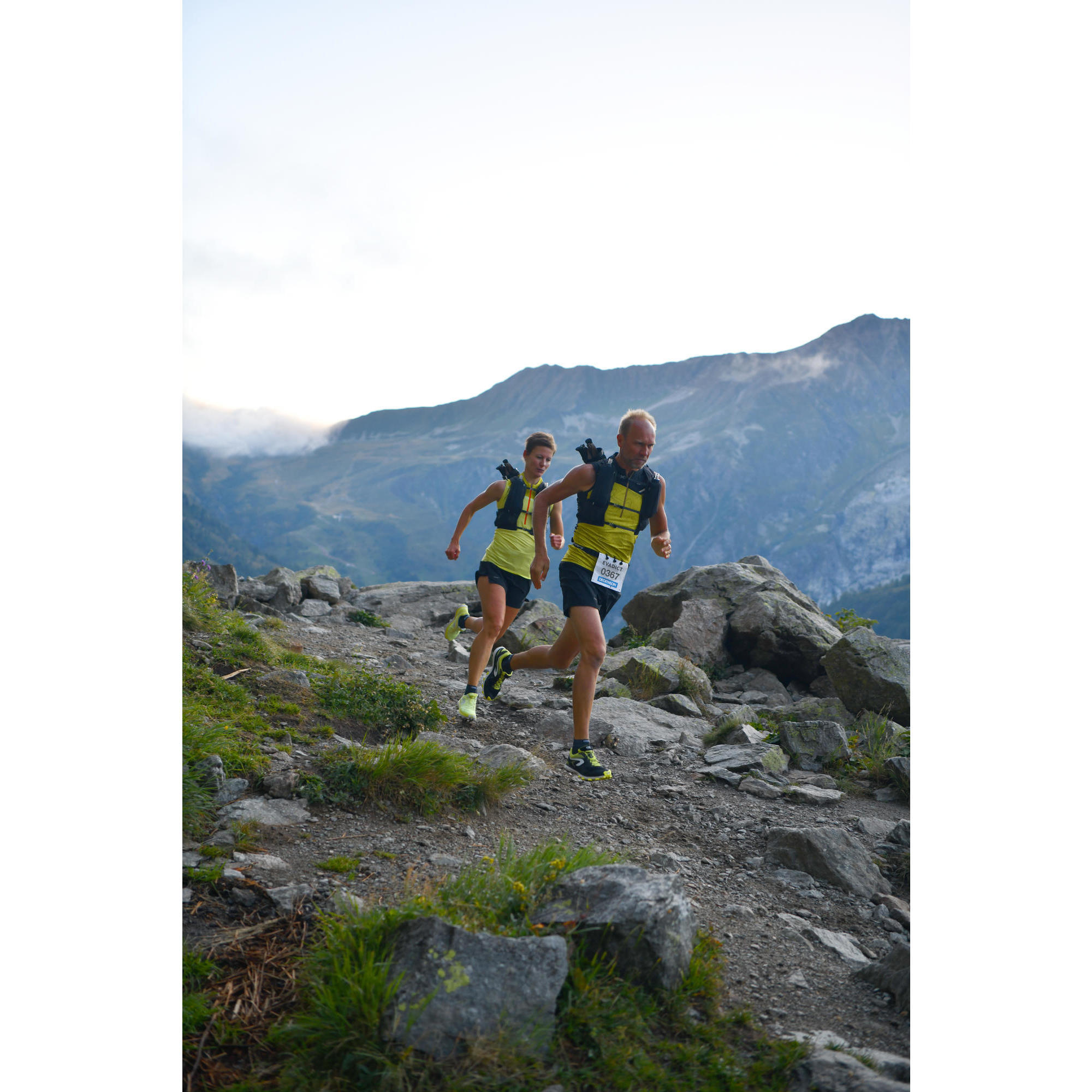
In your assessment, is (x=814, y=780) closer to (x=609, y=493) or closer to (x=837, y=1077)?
(x=609, y=493)

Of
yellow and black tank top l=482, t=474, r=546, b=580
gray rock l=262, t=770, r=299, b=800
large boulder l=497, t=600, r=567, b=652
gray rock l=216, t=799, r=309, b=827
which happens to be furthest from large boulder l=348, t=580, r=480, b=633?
gray rock l=216, t=799, r=309, b=827

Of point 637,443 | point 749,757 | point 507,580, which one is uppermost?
point 637,443

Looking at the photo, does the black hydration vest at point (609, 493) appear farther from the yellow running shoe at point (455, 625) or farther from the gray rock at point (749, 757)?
the yellow running shoe at point (455, 625)

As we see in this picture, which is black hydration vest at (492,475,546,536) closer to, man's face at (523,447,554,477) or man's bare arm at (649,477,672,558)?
man's face at (523,447,554,477)

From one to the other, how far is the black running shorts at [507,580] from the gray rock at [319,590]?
7.93 meters

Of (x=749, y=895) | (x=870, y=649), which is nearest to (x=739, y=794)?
(x=749, y=895)

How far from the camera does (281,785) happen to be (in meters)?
4.32

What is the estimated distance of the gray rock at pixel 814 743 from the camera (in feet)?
22.2

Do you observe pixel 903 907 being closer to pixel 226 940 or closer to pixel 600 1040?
pixel 600 1040

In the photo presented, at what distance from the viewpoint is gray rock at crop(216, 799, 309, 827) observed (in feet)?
12.9

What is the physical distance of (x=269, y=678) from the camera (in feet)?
20.8

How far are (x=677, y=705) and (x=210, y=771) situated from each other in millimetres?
5189

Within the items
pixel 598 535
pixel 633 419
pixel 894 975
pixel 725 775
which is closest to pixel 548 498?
pixel 598 535

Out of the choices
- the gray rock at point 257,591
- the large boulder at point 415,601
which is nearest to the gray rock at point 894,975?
the large boulder at point 415,601
